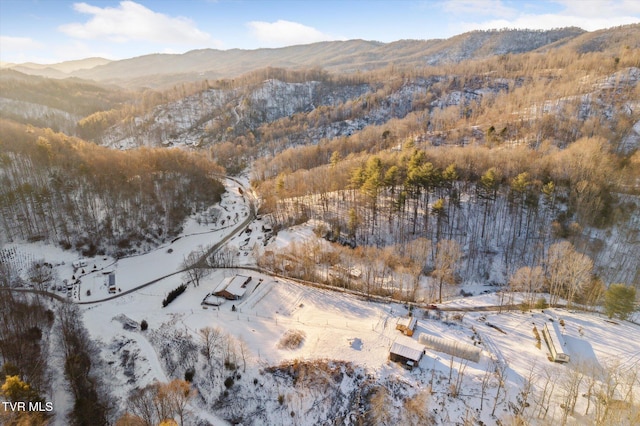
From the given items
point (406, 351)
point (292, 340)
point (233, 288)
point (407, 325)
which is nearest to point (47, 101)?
point (233, 288)

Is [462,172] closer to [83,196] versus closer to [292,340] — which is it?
[292,340]

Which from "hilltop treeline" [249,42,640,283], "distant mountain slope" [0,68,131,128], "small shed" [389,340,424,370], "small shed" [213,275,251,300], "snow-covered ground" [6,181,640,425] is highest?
"distant mountain slope" [0,68,131,128]

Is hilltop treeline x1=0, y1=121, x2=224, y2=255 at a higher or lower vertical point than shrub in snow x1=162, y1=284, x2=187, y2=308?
higher

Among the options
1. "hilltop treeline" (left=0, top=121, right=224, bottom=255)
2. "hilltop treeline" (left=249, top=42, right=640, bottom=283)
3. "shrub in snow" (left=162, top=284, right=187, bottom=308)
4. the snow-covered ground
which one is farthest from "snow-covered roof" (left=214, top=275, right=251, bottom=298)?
"hilltop treeline" (left=0, top=121, right=224, bottom=255)

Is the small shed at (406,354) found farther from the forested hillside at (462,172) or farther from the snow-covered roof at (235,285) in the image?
the forested hillside at (462,172)

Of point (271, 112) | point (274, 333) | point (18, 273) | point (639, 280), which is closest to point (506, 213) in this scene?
point (639, 280)

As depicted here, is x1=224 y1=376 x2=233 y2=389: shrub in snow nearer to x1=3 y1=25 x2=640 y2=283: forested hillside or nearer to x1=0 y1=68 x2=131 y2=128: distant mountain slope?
x1=3 y1=25 x2=640 y2=283: forested hillside

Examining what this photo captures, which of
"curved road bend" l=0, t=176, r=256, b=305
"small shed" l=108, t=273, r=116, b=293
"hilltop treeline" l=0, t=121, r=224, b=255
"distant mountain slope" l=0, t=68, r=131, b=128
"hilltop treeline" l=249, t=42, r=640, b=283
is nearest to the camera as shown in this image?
"curved road bend" l=0, t=176, r=256, b=305
